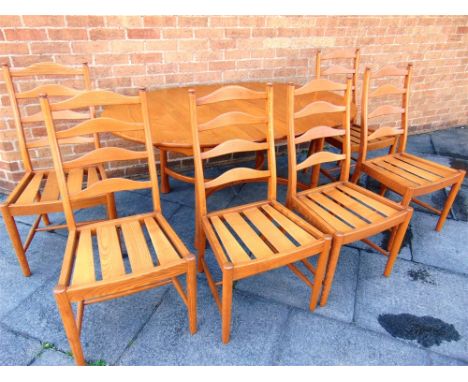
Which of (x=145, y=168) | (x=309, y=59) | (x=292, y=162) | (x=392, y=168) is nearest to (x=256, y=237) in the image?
(x=292, y=162)

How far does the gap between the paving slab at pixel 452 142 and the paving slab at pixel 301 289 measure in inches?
107

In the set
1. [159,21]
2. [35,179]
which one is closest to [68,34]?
[159,21]

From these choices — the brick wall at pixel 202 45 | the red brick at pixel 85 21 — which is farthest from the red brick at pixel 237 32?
the red brick at pixel 85 21

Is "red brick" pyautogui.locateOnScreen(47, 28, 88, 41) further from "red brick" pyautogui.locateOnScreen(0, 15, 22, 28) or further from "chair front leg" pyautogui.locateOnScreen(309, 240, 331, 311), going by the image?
"chair front leg" pyautogui.locateOnScreen(309, 240, 331, 311)

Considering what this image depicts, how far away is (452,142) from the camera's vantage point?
14.2 feet

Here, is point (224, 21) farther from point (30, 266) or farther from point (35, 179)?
point (30, 266)

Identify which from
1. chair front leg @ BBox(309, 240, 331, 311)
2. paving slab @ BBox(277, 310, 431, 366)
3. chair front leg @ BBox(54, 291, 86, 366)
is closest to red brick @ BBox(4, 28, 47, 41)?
chair front leg @ BBox(54, 291, 86, 366)

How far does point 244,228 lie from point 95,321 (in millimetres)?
966

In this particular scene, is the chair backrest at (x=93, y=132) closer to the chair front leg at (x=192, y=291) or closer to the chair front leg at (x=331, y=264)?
the chair front leg at (x=192, y=291)

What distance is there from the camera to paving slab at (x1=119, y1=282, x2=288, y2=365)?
5.35 feet

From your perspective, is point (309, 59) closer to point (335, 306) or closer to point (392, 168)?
point (392, 168)

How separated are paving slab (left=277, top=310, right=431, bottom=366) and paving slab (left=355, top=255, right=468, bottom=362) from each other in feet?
0.23

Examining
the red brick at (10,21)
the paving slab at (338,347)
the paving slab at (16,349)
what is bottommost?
the paving slab at (338,347)

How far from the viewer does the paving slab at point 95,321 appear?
1.68m
